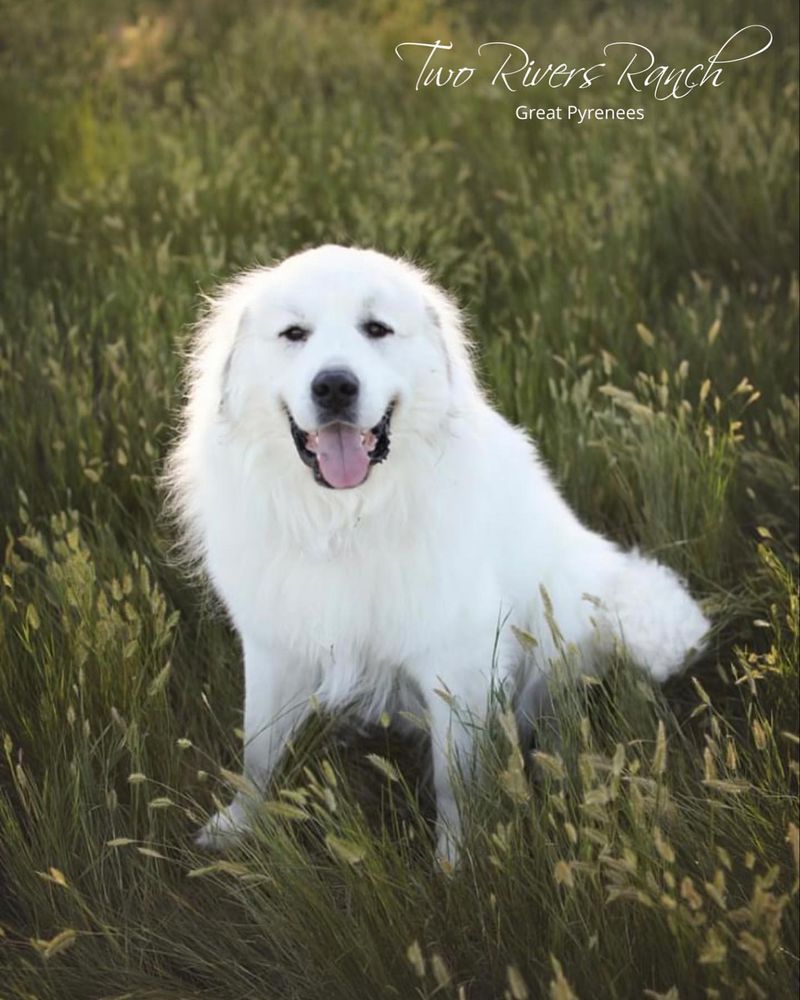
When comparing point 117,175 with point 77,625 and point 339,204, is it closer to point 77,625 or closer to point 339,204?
point 339,204

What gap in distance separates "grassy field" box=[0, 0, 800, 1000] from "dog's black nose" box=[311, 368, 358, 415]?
21.8 inches

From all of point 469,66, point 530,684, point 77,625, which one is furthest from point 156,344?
point 469,66

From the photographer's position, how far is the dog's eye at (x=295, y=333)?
8.01 ft

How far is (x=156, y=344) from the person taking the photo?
3844 mm

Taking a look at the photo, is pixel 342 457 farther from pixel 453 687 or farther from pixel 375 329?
pixel 453 687

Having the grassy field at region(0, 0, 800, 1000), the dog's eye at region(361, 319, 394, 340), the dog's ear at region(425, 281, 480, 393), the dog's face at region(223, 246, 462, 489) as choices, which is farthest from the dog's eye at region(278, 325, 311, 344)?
the grassy field at region(0, 0, 800, 1000)

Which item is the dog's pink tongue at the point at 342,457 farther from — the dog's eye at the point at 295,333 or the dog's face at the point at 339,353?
the dog's eye at the point at 295,333

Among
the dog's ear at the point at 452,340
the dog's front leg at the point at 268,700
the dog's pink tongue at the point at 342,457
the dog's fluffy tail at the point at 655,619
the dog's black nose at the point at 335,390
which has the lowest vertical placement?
the dog's front leg at the point at 268,700

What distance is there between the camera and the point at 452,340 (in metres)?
2.58

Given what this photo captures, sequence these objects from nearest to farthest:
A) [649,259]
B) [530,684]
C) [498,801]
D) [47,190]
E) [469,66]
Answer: [498,801], [530,684], [649,259], [47,190], [469,66]

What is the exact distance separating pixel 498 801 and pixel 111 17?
7.83 metres

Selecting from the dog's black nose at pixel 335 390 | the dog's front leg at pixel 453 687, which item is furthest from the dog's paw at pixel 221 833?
the dog's black nose at pixel 335 390

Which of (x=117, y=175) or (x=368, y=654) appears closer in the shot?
(x=368, y=654)

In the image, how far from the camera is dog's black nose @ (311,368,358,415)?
2285mm
